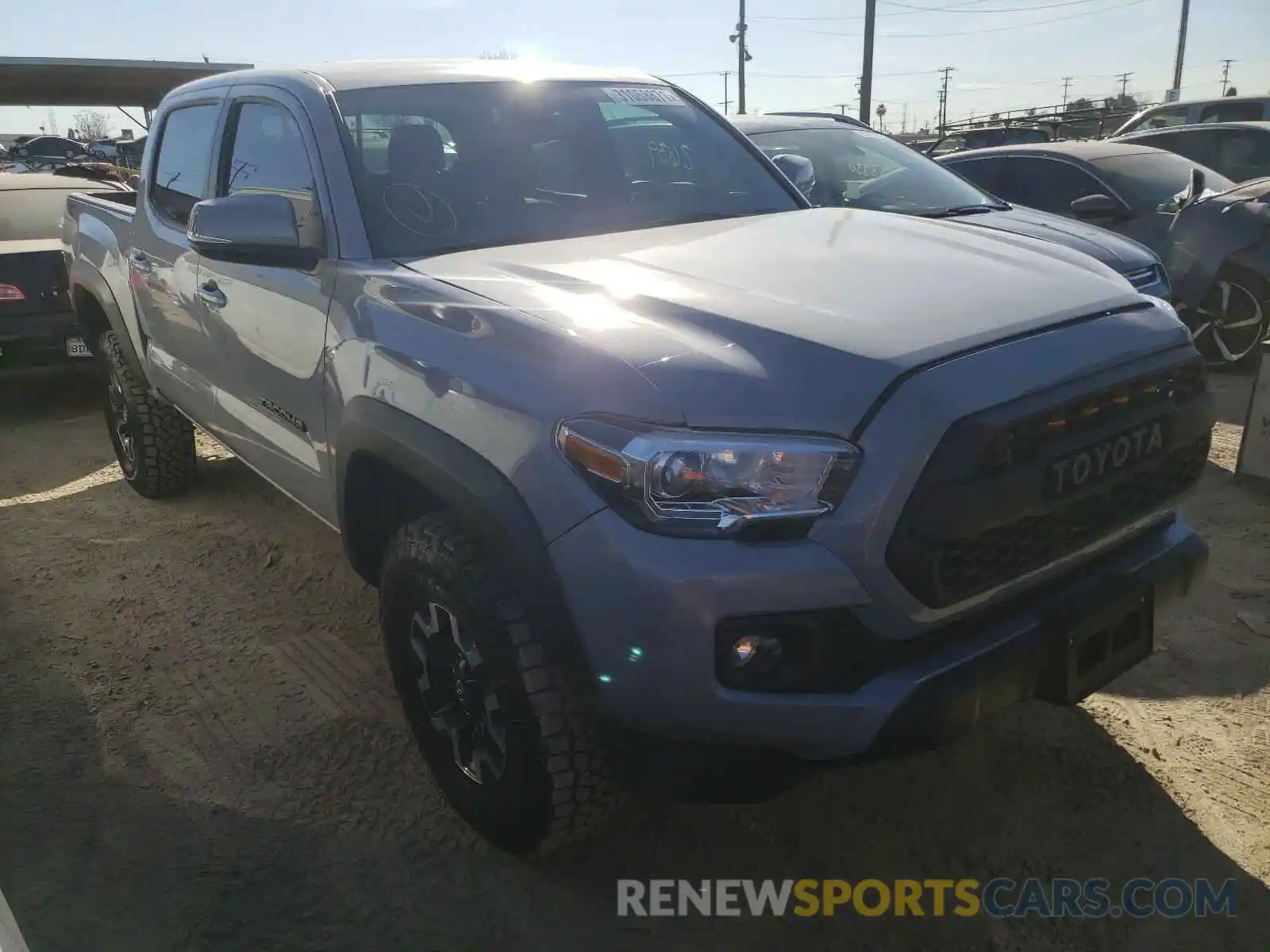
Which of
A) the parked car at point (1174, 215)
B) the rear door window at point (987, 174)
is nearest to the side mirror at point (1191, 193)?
the parked car at point (1174, 215)

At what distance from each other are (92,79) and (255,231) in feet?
77.6

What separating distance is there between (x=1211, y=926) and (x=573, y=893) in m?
1.42

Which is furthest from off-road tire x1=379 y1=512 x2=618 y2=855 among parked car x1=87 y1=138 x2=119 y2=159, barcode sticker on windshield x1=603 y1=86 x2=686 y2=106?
Result: parked car x1=87 y1=138 x2=119 y2=159

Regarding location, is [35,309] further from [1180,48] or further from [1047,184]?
[1180,48]

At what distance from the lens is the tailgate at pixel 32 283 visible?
6.40m

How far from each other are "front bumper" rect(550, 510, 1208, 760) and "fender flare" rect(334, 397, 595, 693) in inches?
1.8

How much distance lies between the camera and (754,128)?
6.13m

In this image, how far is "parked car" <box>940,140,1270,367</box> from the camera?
6.25m

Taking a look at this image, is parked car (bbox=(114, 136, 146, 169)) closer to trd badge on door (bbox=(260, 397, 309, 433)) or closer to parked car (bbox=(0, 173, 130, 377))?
parked car (bbox=(0, 173, 130, 377))

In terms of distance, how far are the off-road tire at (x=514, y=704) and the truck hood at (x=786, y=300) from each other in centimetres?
55

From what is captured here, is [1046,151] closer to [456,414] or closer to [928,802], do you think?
[928,802]

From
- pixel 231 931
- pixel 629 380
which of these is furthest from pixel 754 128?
pixel 231 931

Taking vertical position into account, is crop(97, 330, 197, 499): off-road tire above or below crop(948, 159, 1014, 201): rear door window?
below

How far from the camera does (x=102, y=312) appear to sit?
5141mm
